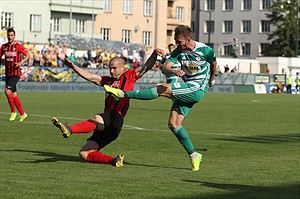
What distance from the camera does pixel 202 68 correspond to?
42.9 ft

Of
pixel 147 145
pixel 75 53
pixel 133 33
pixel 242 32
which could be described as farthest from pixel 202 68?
pixel 242 32

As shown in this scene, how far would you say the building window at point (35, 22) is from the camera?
86.0 m

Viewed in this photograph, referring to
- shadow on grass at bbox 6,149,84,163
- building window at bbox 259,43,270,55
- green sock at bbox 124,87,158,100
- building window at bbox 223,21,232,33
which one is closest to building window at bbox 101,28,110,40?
building window at bbox 259,43,270,55

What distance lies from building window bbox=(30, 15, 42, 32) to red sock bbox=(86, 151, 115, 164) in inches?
2888

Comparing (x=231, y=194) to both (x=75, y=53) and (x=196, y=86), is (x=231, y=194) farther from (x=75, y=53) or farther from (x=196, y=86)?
(x=75, y=53)

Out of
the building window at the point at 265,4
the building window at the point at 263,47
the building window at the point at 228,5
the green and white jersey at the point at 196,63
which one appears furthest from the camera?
the building window at the point at 228,5

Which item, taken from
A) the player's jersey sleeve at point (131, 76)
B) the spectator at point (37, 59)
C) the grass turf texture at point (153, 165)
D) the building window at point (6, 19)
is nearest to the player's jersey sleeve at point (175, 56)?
the player's jersey sleeve at point (131, 76)

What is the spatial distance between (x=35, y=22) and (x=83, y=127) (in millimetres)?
74579

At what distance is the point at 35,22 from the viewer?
283 feet

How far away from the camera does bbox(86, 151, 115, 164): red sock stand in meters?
13.4

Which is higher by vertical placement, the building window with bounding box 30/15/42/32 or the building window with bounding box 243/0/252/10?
the building window with bounding box 243/0/252/10

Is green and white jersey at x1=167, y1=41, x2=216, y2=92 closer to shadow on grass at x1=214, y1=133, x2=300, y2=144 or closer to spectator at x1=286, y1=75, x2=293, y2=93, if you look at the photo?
shadow on grass at x1=214, y1=133, x2=300, y2=144

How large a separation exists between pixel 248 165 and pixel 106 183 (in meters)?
3.31

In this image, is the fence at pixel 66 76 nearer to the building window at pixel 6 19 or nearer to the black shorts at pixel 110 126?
the building window at pixel 6 19
